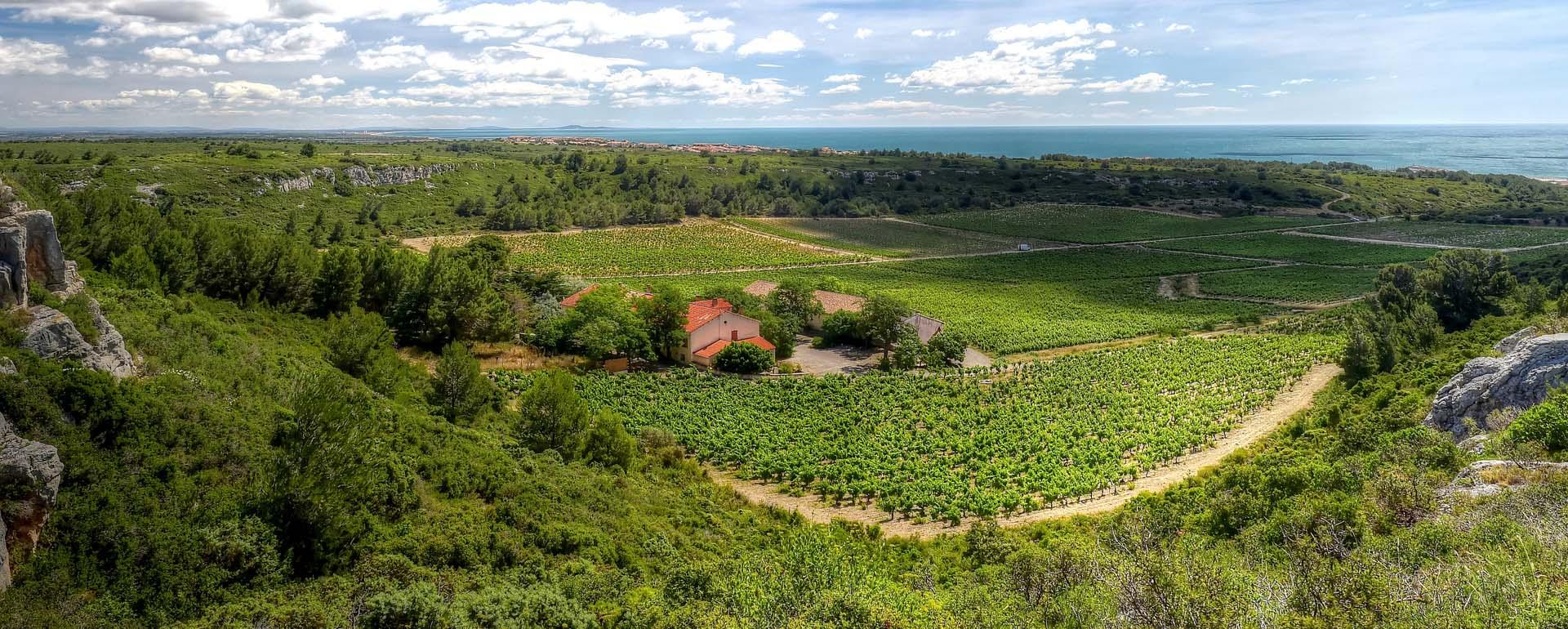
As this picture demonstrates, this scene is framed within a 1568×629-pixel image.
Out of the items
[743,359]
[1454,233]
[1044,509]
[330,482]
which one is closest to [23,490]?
[330,482]

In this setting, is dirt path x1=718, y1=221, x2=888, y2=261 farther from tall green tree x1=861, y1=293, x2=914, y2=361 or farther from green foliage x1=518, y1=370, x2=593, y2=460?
green foliage x1=518, y1=370, x2=593, y2=460

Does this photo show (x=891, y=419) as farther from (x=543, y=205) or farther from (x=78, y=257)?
(x=543, y=205)

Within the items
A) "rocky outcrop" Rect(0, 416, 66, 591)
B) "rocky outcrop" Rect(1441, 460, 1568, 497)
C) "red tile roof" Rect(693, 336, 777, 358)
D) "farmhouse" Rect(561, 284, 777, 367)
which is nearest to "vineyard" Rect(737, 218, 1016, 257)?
"farmhouse" Rect(561, 284, 777, 367)

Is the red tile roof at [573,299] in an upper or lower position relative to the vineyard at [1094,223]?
lower

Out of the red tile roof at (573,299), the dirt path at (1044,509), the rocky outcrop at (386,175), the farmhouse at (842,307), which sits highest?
the rocky outcrop at (386,175)

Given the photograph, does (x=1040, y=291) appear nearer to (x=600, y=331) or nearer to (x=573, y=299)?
(x=573, y=299)

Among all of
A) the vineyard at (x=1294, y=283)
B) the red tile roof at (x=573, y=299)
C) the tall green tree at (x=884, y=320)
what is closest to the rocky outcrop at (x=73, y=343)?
the red tile roof at (x=573, y=299)

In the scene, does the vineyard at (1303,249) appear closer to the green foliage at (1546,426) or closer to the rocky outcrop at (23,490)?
the green foliage at (1546,426)
